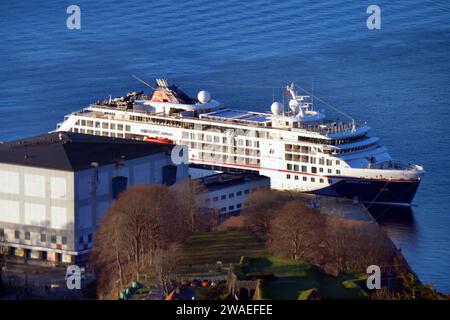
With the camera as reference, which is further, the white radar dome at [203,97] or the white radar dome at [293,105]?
the white radar dome at [203,97]

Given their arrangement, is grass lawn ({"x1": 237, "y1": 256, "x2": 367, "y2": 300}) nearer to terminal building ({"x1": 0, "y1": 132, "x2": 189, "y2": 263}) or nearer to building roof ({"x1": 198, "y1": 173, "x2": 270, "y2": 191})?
terminal building ({"x1": 0, "y1": 132, "x2": 189, "y2": 263})

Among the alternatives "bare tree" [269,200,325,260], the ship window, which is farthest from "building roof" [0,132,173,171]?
"bare tree" [269,200,325,260]

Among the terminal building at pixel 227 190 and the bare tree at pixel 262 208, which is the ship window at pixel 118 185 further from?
the bare tree at pixel 262 208

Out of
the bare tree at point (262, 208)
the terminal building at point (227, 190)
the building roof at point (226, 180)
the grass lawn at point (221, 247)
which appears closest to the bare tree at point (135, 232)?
the grass lawn at point (221, 247)

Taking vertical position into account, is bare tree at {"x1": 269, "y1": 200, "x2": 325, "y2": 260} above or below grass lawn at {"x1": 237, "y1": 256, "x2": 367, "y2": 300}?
above

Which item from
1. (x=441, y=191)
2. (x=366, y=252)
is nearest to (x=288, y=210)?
(x=366, y=252)

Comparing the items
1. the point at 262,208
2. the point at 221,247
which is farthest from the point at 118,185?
the point at 221,247

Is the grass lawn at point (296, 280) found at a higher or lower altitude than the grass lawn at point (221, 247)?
lower
